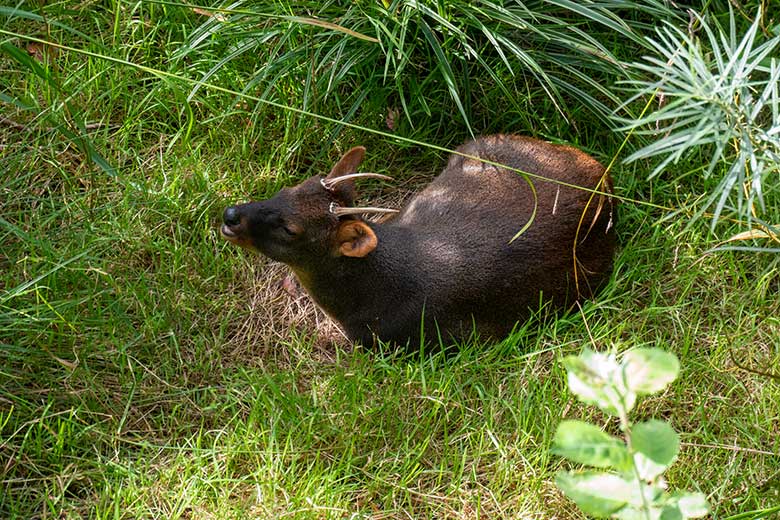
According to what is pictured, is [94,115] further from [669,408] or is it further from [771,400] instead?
[771,400]

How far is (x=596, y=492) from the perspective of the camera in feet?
5.57

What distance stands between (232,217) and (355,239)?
0.52 metres

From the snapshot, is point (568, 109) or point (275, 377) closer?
point (275, 377)

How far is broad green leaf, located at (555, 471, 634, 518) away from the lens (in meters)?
1.68

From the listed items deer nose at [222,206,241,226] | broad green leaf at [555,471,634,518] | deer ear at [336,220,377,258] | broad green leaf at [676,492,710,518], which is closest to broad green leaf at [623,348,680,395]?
broad green leaf at [555,471,634,518]

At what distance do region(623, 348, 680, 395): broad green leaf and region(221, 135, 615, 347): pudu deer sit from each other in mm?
2738

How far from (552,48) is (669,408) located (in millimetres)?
1861

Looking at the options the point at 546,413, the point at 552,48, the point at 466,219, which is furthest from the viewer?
the point at 552,48

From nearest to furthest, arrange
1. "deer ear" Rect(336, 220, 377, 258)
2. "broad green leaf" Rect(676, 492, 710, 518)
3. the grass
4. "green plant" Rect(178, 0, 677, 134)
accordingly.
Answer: "broad green leaf" Rect(676, 492, 710, 518) < the grass < "deer ear" Rect(336, 220, 377, 258) < "green plant" Rect(178, 0, 677, 134)

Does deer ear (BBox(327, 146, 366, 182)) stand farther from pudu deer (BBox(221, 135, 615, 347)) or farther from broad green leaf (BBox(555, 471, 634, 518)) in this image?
broad green leaf (BBox(555, 471, 634, 518))

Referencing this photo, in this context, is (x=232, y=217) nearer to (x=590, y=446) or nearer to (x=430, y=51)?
(x=430, y=51)

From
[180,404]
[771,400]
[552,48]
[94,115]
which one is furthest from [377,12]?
[771,400]

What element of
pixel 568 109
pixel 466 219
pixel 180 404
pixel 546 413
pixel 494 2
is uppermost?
pixel 494 2

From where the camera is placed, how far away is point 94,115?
16.7 feet
